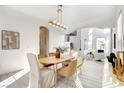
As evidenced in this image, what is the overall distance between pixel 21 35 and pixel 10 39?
1.34ft

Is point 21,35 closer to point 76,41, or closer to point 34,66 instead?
point 34,66

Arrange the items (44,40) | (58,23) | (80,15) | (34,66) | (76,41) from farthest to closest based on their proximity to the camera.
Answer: (76,41)
(44,40)
(80,15)
(58,23)
(34,66)

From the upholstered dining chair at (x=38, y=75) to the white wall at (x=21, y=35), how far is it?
54.8 inches

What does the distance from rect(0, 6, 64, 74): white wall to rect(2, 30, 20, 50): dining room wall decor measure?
109mm

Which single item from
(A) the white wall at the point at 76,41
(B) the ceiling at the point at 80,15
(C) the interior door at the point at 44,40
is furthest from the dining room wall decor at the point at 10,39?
(A) the white wall at the point at 76,41

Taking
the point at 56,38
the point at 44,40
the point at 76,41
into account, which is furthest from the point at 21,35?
the point at 76,41

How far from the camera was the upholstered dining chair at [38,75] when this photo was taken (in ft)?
8.93

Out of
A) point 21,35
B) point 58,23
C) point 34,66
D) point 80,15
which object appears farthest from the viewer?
point 80,15

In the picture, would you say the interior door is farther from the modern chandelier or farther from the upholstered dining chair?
the upholstered dining chair

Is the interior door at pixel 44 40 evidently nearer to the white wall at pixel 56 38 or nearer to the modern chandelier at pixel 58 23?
the white wall at pixel 56 38

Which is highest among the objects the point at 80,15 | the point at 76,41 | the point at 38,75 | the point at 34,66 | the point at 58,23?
the point at 80,15

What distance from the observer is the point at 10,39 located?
13.8ft
